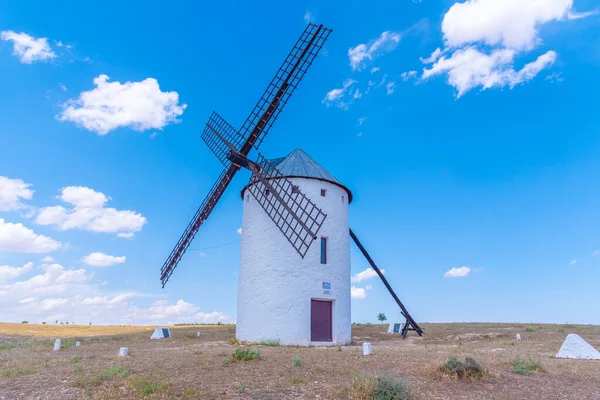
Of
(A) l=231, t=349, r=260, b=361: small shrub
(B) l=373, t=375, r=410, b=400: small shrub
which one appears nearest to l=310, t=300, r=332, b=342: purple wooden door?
(A) l=231, t=349, r=260, b=361: small shrub

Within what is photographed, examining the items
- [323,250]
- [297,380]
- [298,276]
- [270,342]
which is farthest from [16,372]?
[323,250]

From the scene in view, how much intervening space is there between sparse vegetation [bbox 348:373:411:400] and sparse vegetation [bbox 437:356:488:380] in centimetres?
222

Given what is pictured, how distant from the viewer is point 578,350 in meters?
15.6

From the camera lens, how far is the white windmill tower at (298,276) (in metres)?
20.6

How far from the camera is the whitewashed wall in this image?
20531mm

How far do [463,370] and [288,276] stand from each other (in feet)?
34.5

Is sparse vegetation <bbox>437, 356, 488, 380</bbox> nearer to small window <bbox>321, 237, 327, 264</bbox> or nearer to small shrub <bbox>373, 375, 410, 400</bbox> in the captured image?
small shrub <bbox>373, 375, 410, 400</bbox>

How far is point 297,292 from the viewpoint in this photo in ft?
67.7

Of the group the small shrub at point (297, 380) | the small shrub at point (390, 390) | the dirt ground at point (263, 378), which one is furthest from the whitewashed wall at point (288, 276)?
the small shrub at point (390, 390)

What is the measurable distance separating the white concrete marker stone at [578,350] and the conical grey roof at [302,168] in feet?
40.5

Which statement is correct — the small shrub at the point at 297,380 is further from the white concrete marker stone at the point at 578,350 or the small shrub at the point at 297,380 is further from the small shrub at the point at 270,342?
the white concrete marker stone at the point at 578,350

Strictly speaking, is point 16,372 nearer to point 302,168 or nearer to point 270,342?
point 270,342

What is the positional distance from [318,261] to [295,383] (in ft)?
34.5

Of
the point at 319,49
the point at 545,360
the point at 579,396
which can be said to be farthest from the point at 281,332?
the point at 319,49
